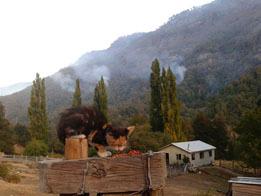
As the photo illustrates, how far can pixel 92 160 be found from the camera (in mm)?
2355

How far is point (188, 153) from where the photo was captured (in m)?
30.2

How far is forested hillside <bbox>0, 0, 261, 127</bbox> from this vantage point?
297ft

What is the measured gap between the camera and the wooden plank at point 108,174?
231cm

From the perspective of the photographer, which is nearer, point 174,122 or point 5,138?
point 174,122

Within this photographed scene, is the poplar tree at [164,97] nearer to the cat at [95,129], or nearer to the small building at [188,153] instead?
the small building at [188,153]

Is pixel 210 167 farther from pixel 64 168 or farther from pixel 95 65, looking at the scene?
pixel 95 65

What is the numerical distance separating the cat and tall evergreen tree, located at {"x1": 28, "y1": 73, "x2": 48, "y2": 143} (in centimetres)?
3640

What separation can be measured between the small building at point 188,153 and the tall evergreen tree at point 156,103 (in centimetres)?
470

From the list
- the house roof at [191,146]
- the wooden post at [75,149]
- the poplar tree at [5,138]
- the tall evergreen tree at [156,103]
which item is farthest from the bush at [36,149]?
the wooden post at [75,149]

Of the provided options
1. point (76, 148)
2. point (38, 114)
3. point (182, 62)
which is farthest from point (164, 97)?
point (182, 62)

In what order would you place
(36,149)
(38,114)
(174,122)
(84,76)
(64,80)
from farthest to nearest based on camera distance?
(84,76)
(64,80)
(38,114)
(174,122)
(36,149)

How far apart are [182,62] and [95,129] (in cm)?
13074

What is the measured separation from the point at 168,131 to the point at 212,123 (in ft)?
20.8

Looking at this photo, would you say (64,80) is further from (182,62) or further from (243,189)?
(243,189)
